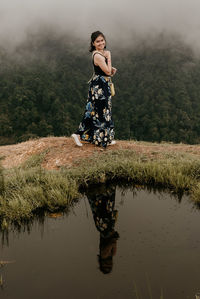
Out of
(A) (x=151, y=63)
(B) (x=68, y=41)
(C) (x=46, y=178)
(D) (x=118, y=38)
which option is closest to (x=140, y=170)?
(C) (x=46, y=178)

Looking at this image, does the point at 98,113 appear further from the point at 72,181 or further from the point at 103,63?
the point at 72,181

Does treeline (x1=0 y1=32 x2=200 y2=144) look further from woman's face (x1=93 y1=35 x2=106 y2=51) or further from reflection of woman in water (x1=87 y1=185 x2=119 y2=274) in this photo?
reflection of woman in water (x1=87 y1=185 x2=119 y2=274)

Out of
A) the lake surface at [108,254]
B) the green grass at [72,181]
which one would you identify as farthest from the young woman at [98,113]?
the lake surface at [108,254]

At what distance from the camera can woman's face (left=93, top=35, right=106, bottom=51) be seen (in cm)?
478

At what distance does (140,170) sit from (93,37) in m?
2.56

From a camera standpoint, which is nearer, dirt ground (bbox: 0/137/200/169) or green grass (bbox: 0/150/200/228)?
green grass (bbox: 0/150/200/228)

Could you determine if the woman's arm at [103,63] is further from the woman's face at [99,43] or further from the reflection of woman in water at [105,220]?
the reflection of woman in water at [105,220]

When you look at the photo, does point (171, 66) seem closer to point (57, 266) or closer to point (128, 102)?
point (128, 102)

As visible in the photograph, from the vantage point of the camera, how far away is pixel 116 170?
12.7 feet

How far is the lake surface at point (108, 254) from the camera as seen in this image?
1.76 m

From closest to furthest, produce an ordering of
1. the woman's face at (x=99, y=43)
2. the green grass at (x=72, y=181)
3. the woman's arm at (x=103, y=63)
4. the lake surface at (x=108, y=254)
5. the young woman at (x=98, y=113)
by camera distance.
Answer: the lake surface at (x=108, y=254) → the green grass at (x=72, y=181) → the woman's face at (x=99, y=43) → the woman's arm at (x=103, y=63) → the young woman at (x=98, y=113)

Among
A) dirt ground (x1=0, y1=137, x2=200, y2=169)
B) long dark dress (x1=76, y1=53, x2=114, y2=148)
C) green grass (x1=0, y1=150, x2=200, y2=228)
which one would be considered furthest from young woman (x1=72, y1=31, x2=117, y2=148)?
green grass (x1=0, y1=150, x2=200, y2=228)

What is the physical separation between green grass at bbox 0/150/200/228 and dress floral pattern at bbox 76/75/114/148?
106 cm

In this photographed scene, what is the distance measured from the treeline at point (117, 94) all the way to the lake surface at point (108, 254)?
146ft
